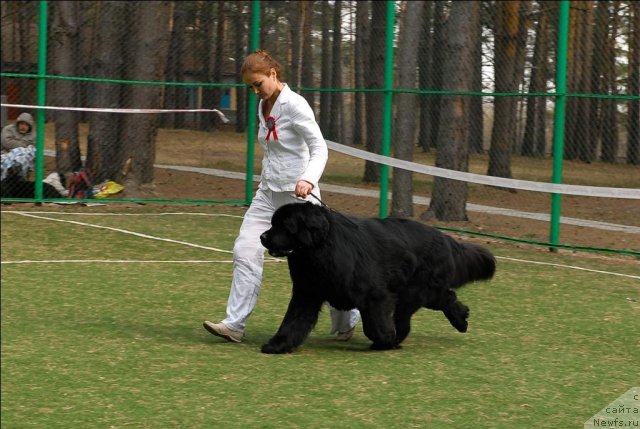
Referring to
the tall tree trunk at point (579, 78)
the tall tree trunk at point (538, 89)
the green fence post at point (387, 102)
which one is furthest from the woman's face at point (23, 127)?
the tall tree trunk at point (579, 78)

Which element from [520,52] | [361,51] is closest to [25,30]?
[361,51]

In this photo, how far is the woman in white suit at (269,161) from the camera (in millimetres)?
6926

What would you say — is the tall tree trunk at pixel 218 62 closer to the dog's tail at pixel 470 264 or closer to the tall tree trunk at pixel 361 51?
the tall tree trunk at pixel 361 51

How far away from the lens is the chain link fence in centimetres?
1551

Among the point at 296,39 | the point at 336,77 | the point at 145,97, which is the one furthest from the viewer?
the point at 296,39

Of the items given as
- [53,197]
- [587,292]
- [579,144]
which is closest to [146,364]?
[587,292]

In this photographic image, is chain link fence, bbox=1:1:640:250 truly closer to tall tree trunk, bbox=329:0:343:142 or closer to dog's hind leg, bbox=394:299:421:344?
tall tree trunk, bbox=329:0:343:142

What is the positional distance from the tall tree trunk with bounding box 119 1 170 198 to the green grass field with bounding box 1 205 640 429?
546cm

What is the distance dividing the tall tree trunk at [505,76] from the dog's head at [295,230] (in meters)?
13.9

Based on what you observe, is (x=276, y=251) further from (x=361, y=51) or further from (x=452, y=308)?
(x=361, y=51)

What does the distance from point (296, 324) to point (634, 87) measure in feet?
81.4

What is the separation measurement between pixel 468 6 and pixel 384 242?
9132 millimetres

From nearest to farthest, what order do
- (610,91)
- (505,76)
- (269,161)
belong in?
(269,161) < (505,76) < (610,91)

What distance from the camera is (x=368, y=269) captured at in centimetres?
671
